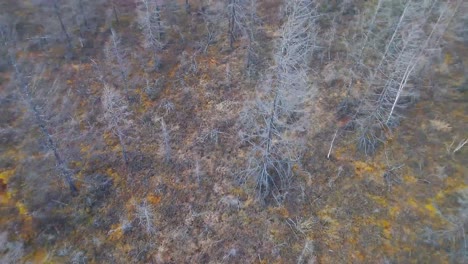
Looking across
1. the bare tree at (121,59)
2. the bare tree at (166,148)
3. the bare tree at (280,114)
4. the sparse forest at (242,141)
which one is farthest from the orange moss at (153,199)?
the bare tree at (121,59)

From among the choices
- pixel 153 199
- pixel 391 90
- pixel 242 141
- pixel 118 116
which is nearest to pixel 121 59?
pixel 118 116

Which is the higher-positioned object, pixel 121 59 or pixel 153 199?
pixel 121 59

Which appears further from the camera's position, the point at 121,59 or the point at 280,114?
the point at 121,59

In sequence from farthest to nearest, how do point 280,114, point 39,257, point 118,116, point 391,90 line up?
point 118,116
point 280,114
point 391,90
point 39,257

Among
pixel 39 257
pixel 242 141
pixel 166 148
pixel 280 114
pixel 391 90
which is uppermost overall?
pixel 391 90

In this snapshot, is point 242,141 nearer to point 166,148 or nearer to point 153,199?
point 166,148

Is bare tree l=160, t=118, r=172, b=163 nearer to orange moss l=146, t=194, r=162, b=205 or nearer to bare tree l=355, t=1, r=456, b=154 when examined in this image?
orange moss l=146, t=194, r=162, b=205

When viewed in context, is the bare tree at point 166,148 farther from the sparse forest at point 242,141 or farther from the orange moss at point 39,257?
the orange moss at point 39,257

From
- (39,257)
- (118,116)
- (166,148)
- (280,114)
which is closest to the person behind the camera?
(39,257)

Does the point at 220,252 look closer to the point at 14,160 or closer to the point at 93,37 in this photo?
the point at 14,160

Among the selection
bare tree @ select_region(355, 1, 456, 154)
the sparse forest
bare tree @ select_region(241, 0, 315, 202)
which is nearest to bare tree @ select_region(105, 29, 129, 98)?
the sparse forest

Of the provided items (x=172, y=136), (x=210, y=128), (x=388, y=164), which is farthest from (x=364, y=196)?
(x=172, y=136)
